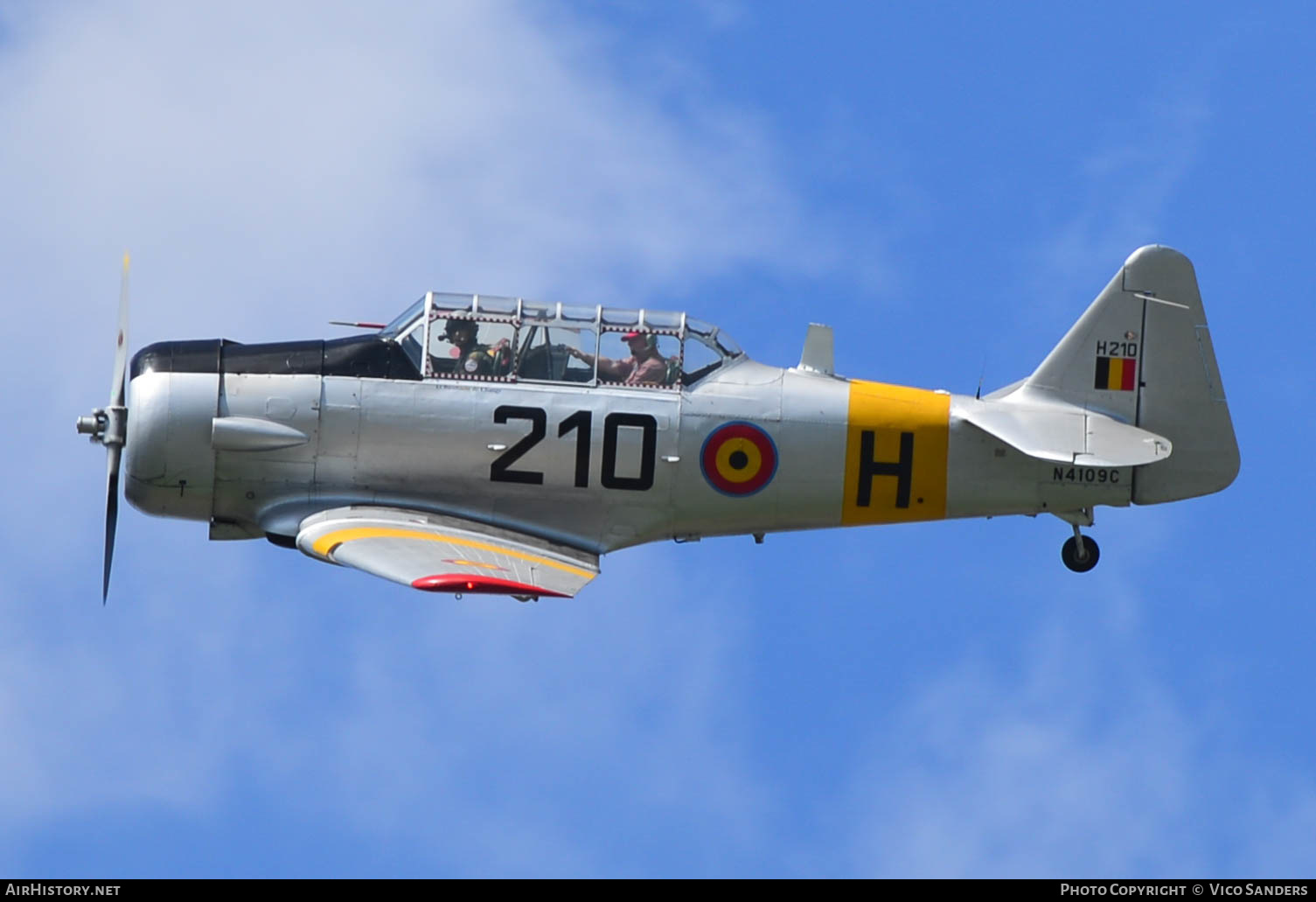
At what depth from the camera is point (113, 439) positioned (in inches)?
1011

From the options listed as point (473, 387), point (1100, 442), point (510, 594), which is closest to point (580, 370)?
point (473, 387)

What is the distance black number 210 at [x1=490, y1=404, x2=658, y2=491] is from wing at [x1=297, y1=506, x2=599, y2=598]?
53 cm

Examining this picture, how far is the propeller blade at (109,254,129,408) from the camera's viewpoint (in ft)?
84.9

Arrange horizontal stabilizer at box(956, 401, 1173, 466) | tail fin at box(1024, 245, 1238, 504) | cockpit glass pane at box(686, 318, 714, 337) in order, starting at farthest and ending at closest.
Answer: tail fin at box(1024, 245, 1238, 504) < cockpit glass pane at box(686, 318, 714, 337) < horizontal stabilizer at box(956, 401, 1173, 466)

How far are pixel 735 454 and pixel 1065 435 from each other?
296 centimetres

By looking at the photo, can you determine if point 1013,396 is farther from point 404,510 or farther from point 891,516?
point 404,510

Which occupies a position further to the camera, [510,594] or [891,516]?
[891,516]

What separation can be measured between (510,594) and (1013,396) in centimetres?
536

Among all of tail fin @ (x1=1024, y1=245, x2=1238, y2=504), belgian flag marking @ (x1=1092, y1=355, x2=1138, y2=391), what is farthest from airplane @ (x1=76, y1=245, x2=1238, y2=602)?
belgian flag marking @ (x1=1092, y1=355, x2=1138, y2=391)

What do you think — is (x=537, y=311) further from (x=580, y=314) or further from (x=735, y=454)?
(x=735, y=454)

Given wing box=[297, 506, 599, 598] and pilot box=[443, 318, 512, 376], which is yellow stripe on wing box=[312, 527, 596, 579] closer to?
wing box=[297, 506, 599, 598]

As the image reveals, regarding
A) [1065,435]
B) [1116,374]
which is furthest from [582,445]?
[1116,374]

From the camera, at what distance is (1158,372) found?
26.3m

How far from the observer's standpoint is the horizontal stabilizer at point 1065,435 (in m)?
25.7
